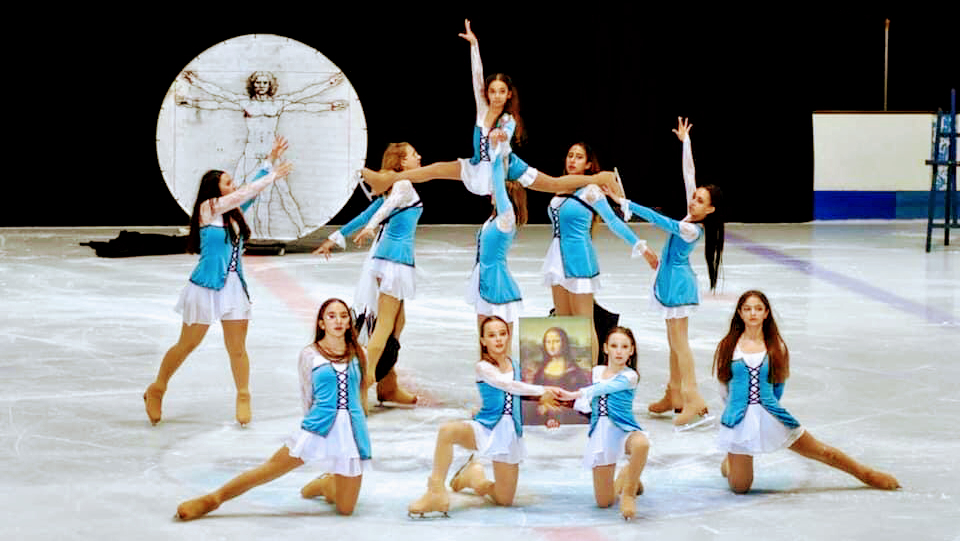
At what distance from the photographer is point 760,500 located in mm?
5793

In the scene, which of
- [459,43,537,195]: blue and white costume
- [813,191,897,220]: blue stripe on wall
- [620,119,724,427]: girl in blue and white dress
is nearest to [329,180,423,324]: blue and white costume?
[459,43,537,195]: blue and white costume

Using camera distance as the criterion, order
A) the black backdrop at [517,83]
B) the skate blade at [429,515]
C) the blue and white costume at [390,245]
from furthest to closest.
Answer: the black backdrop at [517,83] < the blue and white costume at [390,245] < the skate blade at [429,515]

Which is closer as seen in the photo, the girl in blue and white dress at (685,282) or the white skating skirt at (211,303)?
the white skating skirt at (211,303)

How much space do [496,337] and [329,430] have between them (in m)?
0.69

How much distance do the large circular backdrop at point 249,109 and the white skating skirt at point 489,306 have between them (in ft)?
20.6

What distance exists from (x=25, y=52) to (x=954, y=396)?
425 inches

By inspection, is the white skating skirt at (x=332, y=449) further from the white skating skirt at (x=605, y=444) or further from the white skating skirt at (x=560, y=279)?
the white skating skirt at (x=560, y=279)

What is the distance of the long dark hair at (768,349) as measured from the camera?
19.2 feet

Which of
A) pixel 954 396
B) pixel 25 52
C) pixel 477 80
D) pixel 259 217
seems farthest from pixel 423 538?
pixel 25 52

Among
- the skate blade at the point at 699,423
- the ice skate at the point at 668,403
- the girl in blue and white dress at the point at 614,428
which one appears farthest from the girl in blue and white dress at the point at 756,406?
the ice skate at the point at 668,403

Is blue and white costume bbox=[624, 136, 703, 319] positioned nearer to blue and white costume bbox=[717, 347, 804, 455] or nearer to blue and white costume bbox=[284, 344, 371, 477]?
blue and white costume bbox=[717, 347, 804, 455]

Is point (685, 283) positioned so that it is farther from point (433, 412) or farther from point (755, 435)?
point (755, 435)

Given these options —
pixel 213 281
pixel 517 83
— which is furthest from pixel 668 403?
pixel 517 83

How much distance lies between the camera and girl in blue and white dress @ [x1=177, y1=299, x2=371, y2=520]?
5465 millimetres
